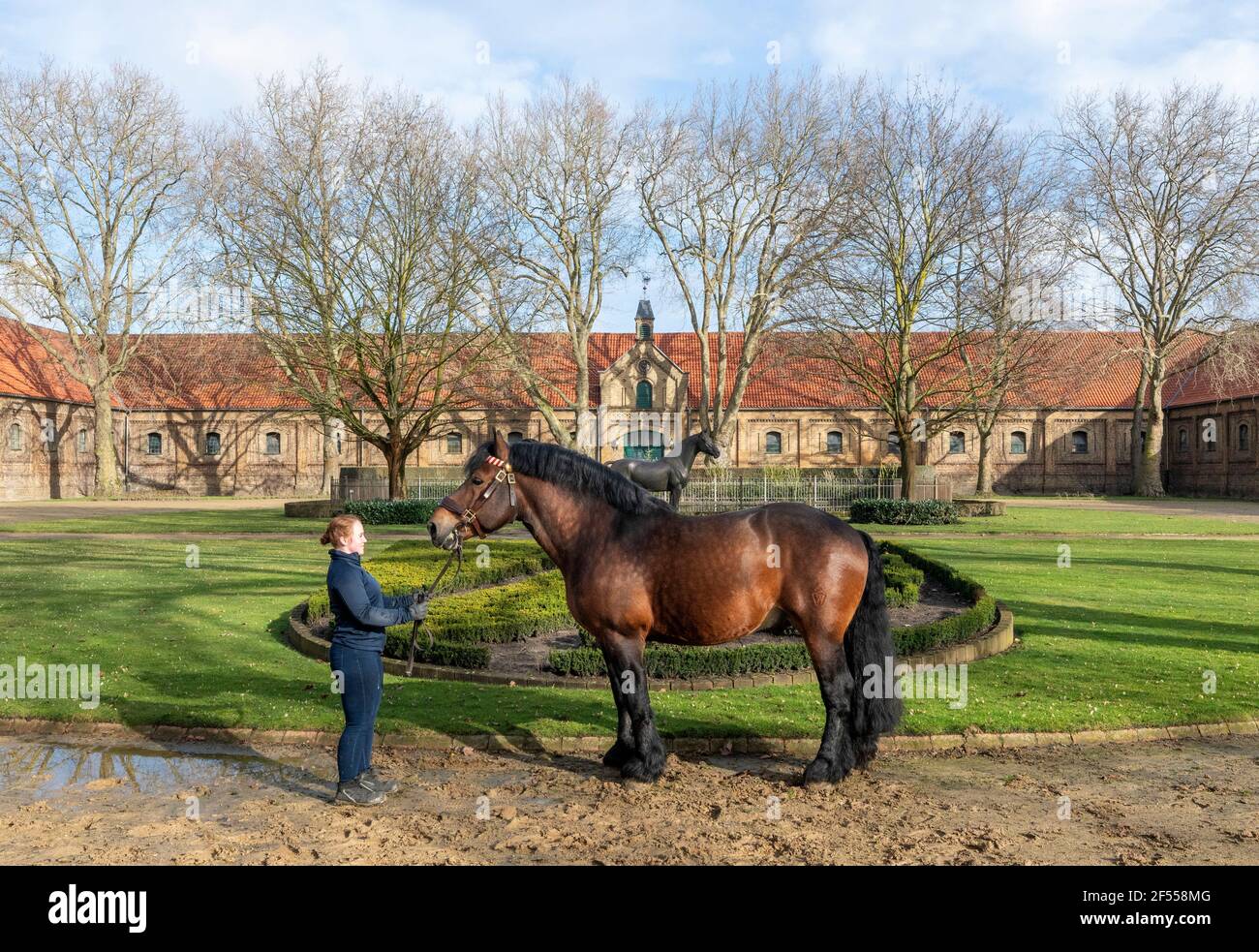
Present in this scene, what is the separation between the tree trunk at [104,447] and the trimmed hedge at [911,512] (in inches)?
1580

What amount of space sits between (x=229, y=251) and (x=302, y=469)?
1186 inches

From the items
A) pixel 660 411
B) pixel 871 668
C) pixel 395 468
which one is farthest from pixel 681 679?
pixel 660 411

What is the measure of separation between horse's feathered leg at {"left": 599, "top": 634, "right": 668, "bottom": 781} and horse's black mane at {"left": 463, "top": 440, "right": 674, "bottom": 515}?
37.0 inches

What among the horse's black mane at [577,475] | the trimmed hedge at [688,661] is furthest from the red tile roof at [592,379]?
the horse's black mane at [577,475]

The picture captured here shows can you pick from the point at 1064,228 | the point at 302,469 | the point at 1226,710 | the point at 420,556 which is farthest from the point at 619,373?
the point at 1226,710

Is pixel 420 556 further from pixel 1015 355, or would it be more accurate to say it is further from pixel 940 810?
pixel 1015 355

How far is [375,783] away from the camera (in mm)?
5738

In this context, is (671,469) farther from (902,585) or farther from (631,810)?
(631,810)

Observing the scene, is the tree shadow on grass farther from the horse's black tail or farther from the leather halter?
the leather halter

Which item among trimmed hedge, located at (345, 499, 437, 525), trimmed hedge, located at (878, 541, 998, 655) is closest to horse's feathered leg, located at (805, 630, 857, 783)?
trimmed hedge, located at (878, 541, 998, 655)

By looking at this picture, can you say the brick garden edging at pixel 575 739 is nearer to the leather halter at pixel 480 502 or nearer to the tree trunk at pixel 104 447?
the leather halter at pixel 480 502

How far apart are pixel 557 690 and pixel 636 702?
2724 millimetres

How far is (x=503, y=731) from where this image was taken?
7191mm

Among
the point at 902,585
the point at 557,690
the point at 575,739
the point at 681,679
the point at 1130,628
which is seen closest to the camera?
the point at 575,739
